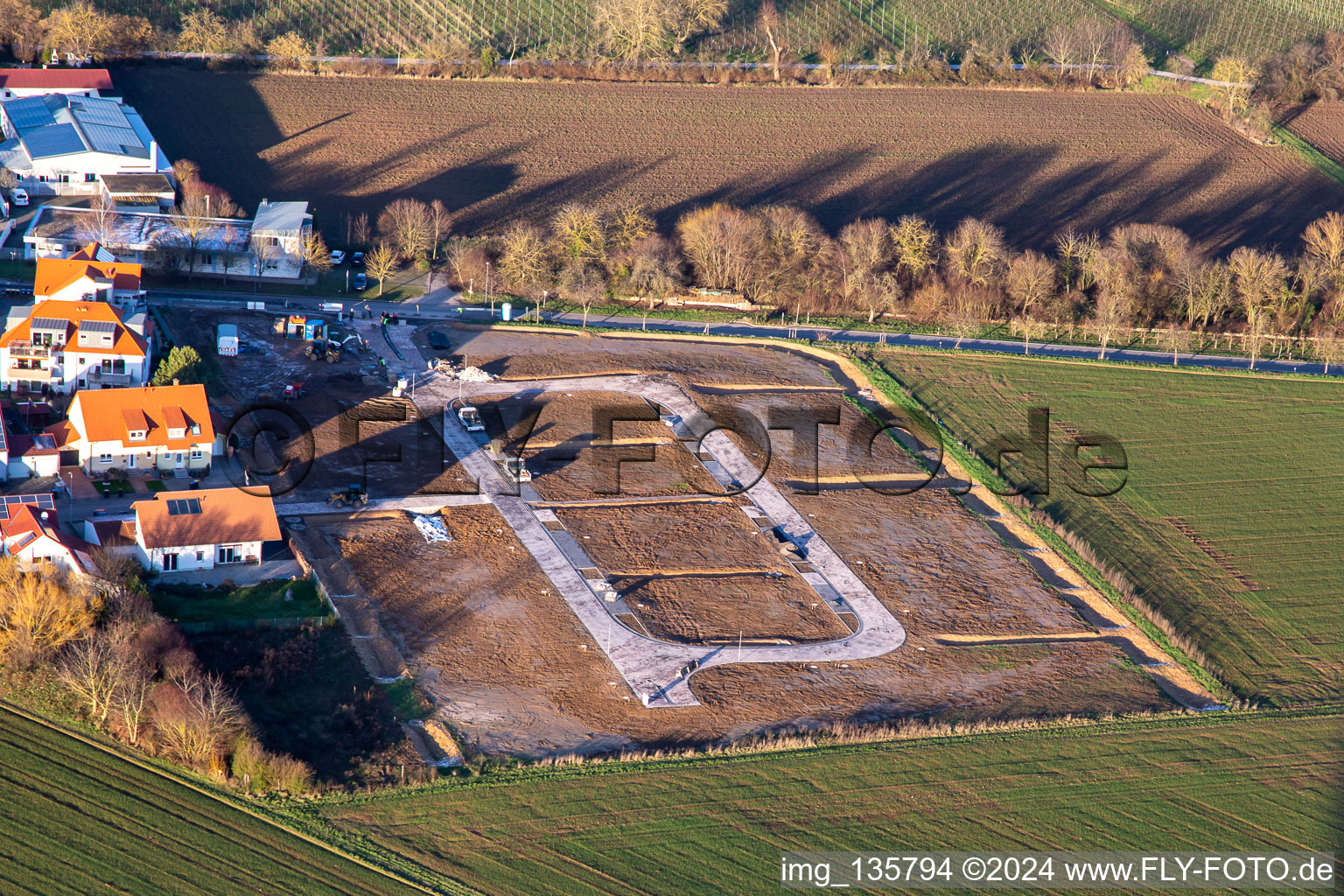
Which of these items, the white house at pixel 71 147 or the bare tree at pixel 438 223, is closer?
the bare tree at pixel 438 223

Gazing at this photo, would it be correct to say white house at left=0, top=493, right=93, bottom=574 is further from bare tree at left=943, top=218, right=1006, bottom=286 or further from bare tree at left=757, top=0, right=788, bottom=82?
bare tree at left=757, top=0, right=788, bottom=82

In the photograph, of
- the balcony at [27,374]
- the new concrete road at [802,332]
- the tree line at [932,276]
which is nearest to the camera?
the balcony at [27,374]

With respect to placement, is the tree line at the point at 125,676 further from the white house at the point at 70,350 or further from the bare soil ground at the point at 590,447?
the bare soil ground at the point at 590,447

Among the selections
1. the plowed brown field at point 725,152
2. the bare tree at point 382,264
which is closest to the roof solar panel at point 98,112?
the plowed brown field at point 725,152

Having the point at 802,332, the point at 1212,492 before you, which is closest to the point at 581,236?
the point at 802,332

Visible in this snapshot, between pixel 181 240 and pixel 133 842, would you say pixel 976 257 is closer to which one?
pixel 181 240

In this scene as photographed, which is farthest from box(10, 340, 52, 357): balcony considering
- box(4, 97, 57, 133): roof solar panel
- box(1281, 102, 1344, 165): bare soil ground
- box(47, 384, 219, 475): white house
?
box(1281, 102, 1344, 165): bare soil ground
